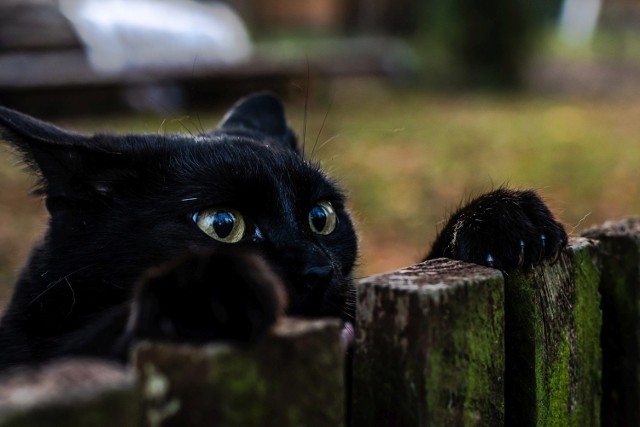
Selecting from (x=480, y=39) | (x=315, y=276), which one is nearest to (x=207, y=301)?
(x=315, y=276)

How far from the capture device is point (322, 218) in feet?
6.99

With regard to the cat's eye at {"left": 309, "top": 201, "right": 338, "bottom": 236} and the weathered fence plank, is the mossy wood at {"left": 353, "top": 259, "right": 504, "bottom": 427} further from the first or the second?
the cat's eye at {"left": 309, "top": 201, "right": 338, "bottom": 236}

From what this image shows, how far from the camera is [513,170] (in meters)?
Answer: 6.88

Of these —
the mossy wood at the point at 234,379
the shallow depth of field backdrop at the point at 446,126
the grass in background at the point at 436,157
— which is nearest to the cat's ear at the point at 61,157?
the shallow depth of field backdrop at the point at 446,126

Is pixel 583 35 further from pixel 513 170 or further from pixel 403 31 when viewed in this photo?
pixel 513 170

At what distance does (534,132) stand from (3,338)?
7.51m

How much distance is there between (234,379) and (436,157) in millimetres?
6803

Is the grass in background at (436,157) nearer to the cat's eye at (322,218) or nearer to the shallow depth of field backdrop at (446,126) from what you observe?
the shallow depth of field backdrop at (446,126)

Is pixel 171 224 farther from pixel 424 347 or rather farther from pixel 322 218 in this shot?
pixel 424 347

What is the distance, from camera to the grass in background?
5586 mm

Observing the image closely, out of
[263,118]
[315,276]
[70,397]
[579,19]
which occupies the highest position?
[579,19]

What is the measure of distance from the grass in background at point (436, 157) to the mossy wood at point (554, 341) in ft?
7.32

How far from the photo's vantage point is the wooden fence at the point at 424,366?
2.85ft

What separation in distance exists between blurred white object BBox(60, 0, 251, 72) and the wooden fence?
8.90 metres
